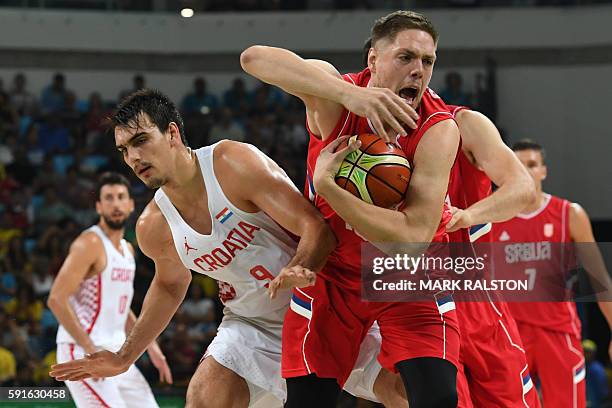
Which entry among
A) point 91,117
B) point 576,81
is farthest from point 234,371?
point 576,81

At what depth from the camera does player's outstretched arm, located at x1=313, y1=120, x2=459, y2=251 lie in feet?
11.5

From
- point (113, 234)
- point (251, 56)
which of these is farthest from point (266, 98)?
point (251, 56)

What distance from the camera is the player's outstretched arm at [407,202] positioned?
3502 mm

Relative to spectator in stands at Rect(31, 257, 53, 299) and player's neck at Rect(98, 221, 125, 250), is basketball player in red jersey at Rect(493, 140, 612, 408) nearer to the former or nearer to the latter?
player's neck at Rect(98, 221, 125, 250)

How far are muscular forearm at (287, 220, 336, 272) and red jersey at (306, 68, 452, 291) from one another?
0.12 m

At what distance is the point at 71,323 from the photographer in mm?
6277

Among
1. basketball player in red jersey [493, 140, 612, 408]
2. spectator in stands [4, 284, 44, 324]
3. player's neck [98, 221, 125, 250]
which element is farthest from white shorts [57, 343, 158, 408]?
spectator in stands [4, 284, 44, 324]

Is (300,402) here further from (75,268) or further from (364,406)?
(364,406)

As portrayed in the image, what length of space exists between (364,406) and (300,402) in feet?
16.8

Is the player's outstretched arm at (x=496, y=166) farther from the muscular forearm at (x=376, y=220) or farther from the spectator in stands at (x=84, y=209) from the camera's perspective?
the spectator in stands at (x=84, y=209)

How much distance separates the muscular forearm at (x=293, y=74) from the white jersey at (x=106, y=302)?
3260 millimetres

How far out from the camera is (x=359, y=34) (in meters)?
13.2

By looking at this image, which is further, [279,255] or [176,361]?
[176,361]
